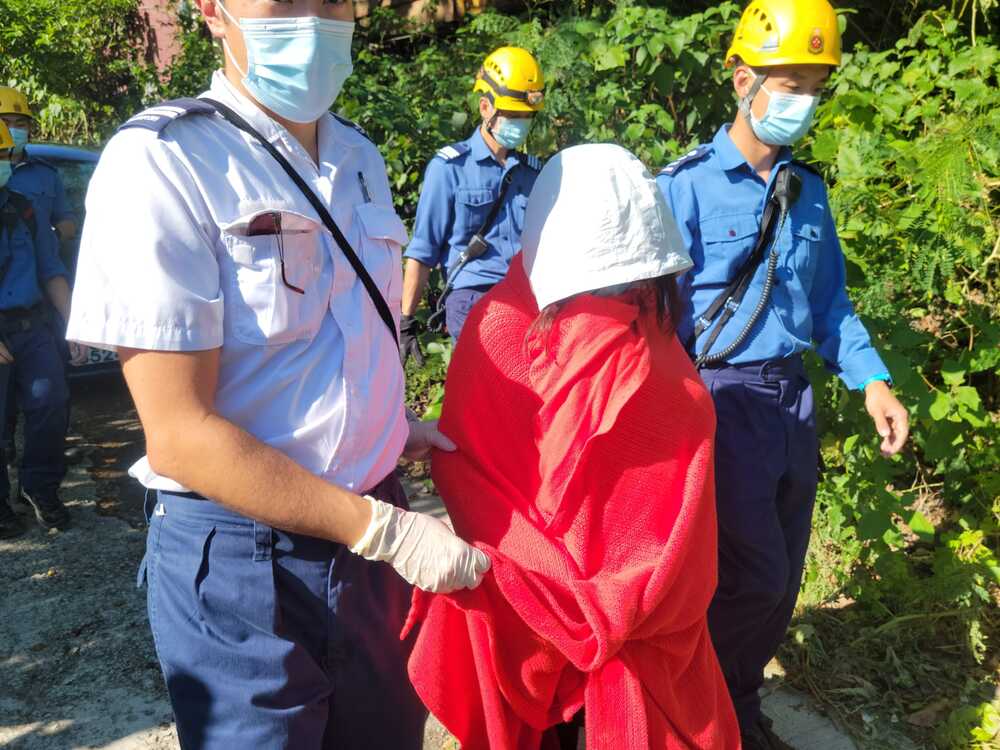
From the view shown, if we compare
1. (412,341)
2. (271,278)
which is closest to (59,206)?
(412,341)

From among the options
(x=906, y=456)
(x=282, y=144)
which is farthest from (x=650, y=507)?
(x=906, y=456)

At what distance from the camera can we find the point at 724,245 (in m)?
2.66

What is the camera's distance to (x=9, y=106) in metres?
5.15

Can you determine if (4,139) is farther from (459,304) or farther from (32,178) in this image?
(459,304)

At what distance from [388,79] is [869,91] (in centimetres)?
435

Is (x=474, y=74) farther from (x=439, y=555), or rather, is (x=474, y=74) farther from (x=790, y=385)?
(x=439, y=555)

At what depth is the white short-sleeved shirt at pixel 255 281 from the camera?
53.0 inches

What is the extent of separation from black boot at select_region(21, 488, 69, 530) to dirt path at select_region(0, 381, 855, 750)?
6 cm

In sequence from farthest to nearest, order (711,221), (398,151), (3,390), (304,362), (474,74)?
(474,74) → (398,151) → (3,390) → (711,221) → (304,362)

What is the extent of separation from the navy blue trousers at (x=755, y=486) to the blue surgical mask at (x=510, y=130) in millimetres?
2514

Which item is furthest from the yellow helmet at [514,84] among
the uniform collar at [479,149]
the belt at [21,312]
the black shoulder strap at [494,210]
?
the belt at [21,312]

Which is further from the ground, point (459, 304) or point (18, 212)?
point (18, 212)

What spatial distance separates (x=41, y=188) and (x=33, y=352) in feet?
3.26

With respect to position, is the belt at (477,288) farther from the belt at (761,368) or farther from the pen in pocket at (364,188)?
the pen in pocket at (364,188)
